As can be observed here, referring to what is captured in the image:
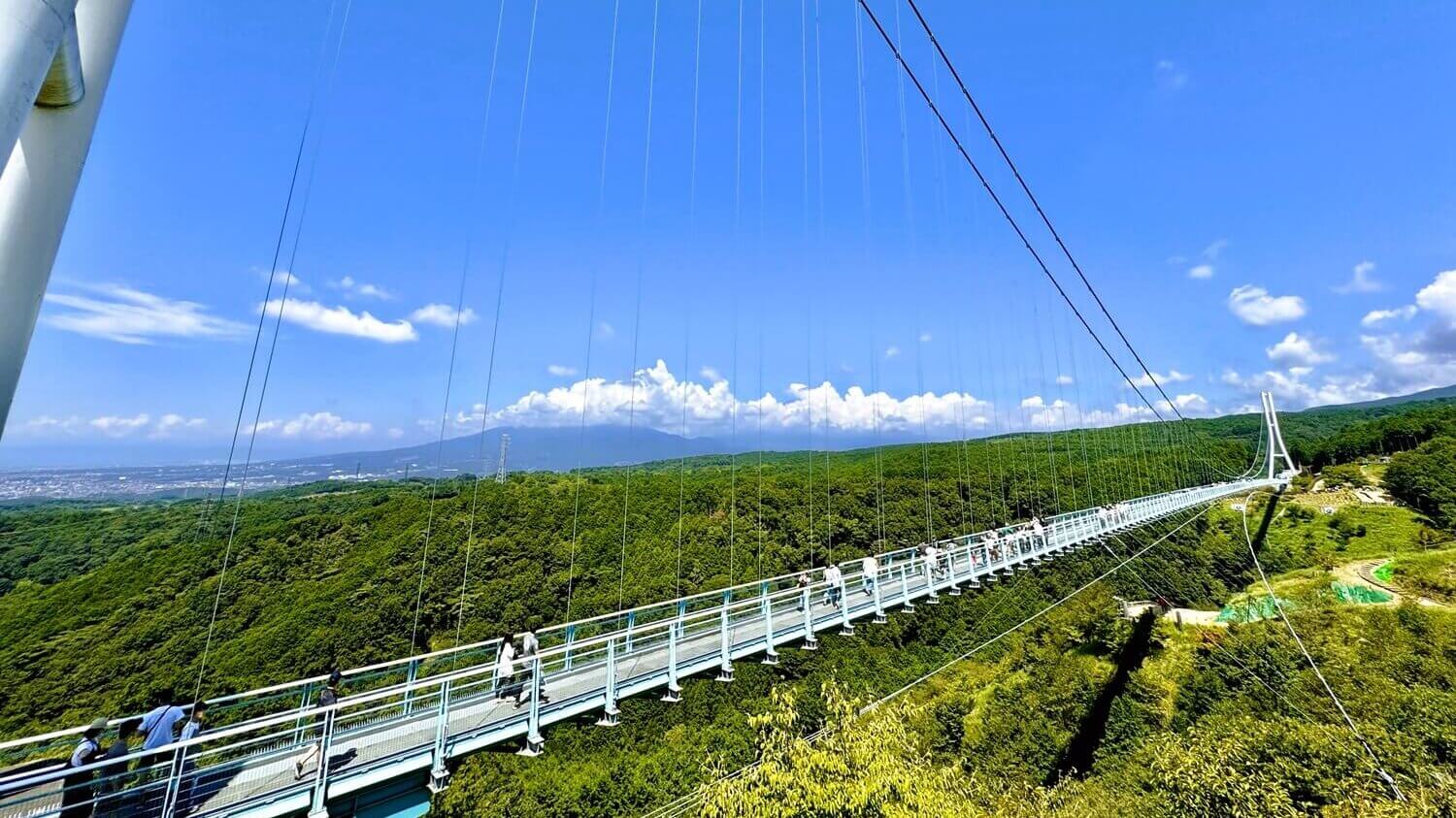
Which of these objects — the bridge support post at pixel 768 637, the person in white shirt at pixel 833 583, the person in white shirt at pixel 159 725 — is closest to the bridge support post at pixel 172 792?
the person in white shirt at pixel 159 725

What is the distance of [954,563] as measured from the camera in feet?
50.5

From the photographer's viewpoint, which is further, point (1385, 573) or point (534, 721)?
point (1385, 573)

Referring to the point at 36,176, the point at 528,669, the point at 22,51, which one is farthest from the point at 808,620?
the point at 22,51

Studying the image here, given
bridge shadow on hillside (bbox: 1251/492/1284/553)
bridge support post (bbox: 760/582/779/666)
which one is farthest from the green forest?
bridge support post (bbox: 760/582/779/666)

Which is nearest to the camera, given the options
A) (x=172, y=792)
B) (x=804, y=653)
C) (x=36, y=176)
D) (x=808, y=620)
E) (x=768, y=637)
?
(x=36, y=176)

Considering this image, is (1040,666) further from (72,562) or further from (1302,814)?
(72,562)

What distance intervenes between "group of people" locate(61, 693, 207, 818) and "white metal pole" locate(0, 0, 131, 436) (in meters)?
3.76

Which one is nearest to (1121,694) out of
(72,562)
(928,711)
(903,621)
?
(928,711)

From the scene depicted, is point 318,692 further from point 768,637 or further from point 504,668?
point 768,637

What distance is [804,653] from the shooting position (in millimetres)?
34094

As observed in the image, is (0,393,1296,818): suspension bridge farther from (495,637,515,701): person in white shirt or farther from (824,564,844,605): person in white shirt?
(824,564,844,605): person in white shirt

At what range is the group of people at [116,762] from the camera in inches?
167

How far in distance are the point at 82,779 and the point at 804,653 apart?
32.5 m

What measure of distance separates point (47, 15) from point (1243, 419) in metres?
168
